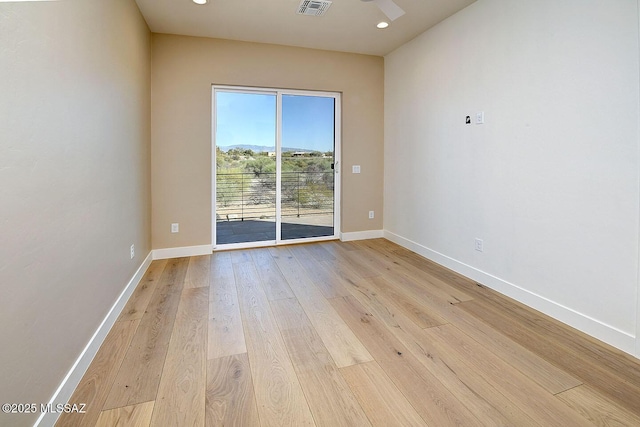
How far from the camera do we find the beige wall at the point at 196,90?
147 inches

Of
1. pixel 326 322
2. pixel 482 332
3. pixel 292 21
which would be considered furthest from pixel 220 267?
pixel 292 21

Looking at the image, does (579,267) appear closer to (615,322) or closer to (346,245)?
(615,322)

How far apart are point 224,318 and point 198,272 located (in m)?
1.16

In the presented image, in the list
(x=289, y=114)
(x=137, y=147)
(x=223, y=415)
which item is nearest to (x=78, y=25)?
(x=137, y=147)

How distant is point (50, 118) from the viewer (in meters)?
1.43

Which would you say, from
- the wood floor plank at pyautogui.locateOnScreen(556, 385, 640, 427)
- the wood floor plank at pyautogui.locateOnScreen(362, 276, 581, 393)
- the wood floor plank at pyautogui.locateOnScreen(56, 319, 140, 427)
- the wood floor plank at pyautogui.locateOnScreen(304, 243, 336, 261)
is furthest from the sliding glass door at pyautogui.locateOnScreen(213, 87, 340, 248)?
the wood floor plank at pyautogui.locateOnScreen(556, 385, 640, 427)

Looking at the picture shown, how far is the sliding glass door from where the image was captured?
162 inches

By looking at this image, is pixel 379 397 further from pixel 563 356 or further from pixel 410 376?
pixel 563 356

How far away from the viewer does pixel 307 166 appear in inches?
176

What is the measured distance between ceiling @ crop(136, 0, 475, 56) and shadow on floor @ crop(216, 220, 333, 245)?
2318 millimetres

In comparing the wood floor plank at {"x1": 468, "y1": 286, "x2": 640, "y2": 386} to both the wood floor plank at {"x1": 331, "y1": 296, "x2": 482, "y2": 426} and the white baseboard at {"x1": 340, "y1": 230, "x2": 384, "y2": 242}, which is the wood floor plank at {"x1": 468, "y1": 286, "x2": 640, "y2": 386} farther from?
the white baseboard at {"x1": 340, "y1": 230, "x2": 384, "y2": 242}

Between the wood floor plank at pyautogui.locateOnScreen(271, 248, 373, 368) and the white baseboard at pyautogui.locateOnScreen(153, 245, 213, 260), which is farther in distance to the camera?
the white baseboard at pyautogui.locateOnScreen(153, 245, 213, 260)

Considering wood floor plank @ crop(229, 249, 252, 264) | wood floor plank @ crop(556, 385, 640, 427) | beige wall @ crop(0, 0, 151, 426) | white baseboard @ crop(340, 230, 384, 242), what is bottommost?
wood floor plank @ crop(556, 385, 640, 427)

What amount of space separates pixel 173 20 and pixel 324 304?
3275 mm
